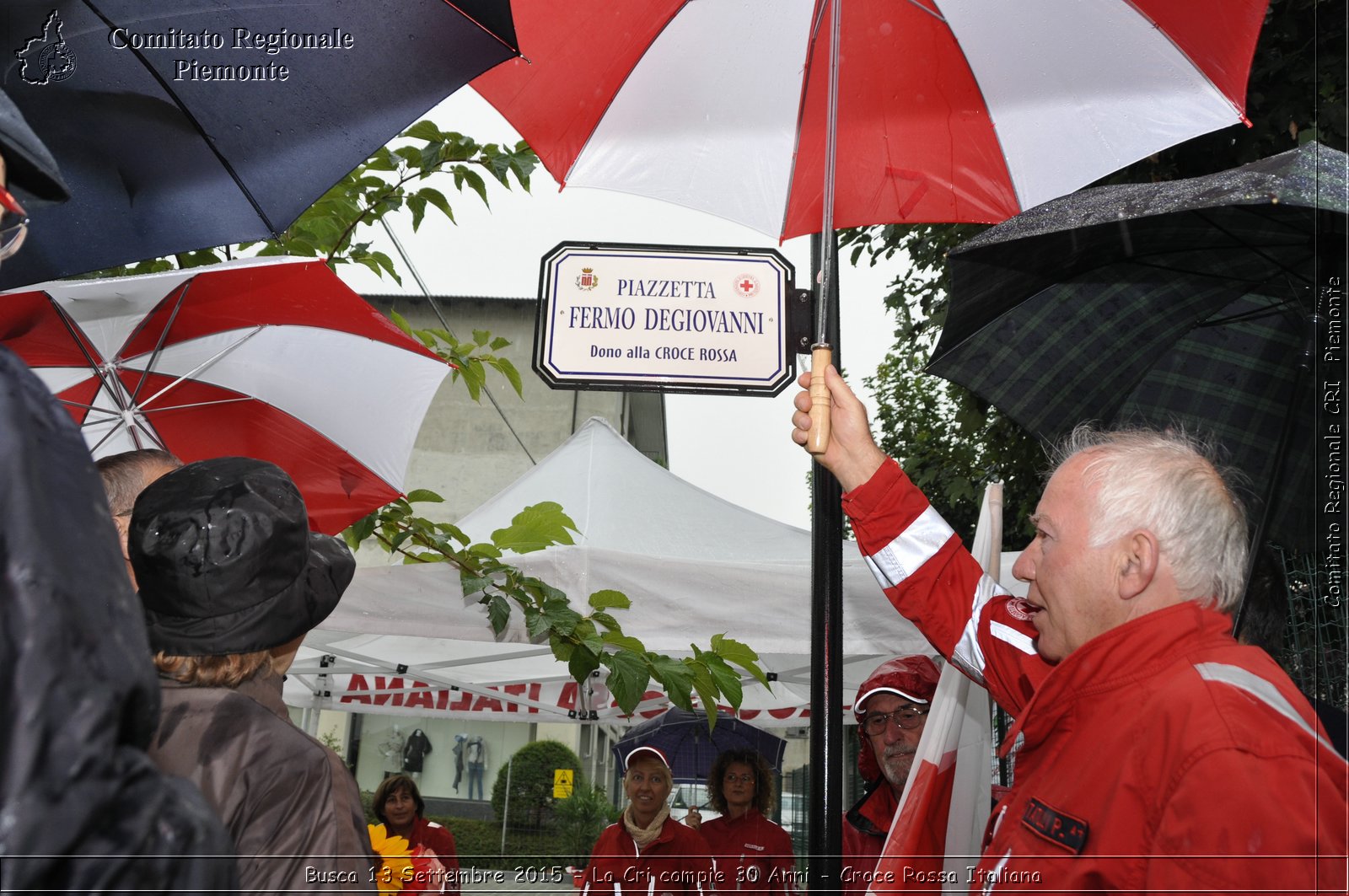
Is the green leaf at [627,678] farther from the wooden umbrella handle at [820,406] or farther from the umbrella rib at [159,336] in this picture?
the umbrella rib at [159,336]

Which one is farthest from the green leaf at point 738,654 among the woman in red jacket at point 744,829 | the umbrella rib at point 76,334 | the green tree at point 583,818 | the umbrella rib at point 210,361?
the green tree at point 583,818

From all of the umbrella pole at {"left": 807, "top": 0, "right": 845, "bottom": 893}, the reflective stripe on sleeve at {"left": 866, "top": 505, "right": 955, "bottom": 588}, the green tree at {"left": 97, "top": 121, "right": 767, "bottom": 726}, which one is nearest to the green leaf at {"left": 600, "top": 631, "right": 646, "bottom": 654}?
the green tree at {"left": 97, "top": 121, "right": 767, "bottom": 726}

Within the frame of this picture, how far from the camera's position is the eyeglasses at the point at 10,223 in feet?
2.62

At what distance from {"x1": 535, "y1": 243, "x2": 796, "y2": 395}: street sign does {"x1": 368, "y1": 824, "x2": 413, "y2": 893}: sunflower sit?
173 cm

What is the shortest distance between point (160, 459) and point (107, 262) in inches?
24.1

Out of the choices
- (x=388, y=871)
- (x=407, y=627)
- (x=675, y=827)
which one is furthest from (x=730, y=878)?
(x=388, y=871)

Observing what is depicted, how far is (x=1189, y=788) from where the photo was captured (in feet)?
4.08

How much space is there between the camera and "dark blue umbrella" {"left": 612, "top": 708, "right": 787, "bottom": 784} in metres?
8.55

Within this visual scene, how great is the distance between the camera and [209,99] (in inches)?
103

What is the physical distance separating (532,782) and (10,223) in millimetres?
21659

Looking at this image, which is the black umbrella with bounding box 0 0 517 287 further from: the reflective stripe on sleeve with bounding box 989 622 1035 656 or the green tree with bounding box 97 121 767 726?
the reflective stripe on sleeve with bounding box 989 622 1035 656

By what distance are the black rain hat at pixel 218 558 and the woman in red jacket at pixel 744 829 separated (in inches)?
166

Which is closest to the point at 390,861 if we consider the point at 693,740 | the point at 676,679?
the point at 676,679

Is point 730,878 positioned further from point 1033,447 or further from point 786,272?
point 786,272
